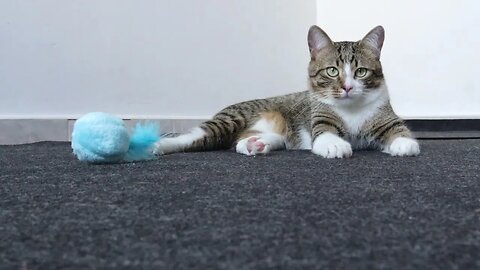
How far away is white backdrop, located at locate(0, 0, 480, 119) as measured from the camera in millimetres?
2211

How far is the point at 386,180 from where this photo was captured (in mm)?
876

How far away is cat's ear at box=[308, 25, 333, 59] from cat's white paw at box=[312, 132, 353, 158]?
0.33 m

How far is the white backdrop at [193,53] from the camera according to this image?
221 cm

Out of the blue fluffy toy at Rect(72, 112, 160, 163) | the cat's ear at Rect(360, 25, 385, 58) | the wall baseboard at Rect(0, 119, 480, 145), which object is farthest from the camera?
the wall baseboard at Rect(0, 119, 480, 145)

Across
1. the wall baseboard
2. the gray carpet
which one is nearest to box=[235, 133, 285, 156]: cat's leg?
the gray carpet

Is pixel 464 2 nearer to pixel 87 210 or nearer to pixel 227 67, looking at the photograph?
pixel 227 67

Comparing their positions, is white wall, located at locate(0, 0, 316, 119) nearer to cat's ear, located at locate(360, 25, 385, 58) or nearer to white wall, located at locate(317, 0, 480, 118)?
white wall, located at locate(317, 0, 480, 118)

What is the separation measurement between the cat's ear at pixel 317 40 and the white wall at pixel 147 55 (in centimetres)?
87

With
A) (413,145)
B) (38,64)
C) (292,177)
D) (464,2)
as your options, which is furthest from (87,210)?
(464,2)

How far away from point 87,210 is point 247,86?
1869 millimetres

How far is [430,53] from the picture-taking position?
7.52 ft

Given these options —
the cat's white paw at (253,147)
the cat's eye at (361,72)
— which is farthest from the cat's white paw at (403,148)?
the cat's white paw at (253,147)

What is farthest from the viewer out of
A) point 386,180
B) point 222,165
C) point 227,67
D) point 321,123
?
point 227,67

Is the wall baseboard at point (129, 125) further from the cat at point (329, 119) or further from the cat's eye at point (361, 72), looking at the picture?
the cat's eye at point (361, 72)
